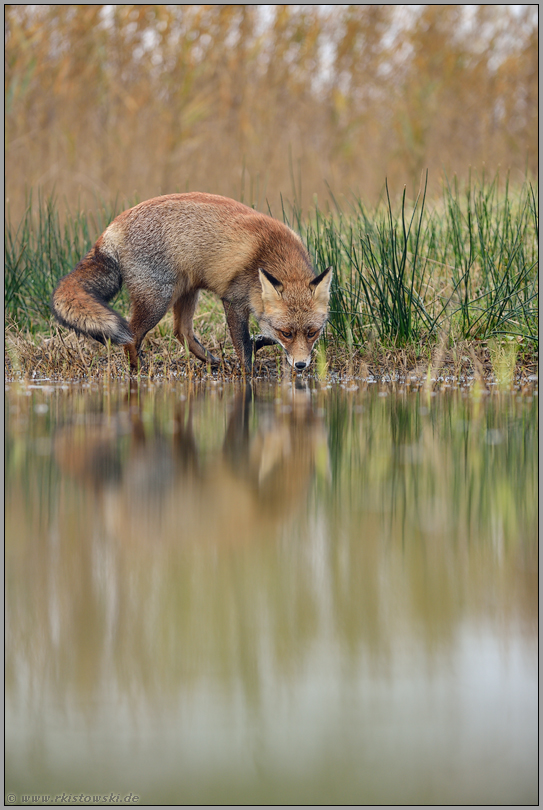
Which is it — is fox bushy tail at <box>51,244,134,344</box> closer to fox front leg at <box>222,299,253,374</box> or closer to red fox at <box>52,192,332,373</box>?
red fox at <box>52,192,332,373</box>

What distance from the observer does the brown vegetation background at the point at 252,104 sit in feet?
40.7

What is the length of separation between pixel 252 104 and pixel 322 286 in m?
8.49

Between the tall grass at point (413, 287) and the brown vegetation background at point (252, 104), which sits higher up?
the brown vegetation background at point (252, 104)

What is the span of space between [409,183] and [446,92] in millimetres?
2282

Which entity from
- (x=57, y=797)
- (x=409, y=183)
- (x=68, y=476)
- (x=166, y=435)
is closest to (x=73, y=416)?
(x=166, y=435)

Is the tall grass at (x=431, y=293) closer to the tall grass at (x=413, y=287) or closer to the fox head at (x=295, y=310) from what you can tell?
the tall grass at (x=413, y=287)

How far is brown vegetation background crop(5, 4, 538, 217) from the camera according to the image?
1241cm

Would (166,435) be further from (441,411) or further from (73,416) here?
(441,411)

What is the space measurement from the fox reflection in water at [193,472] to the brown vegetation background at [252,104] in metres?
8.38

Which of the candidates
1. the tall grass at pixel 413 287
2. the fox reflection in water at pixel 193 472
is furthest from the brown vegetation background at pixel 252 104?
the fox reflection in water at pixel 193 472

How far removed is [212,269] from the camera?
6.37 meters

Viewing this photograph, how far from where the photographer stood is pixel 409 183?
13.7 meters

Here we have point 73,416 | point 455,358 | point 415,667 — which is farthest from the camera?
point 455,358

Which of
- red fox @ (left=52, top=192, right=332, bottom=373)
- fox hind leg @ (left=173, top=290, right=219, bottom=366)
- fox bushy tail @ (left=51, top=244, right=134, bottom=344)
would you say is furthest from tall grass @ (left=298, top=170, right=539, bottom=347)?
fox bushy tail @ (left=51, top=244, right=134, bottom=344)
